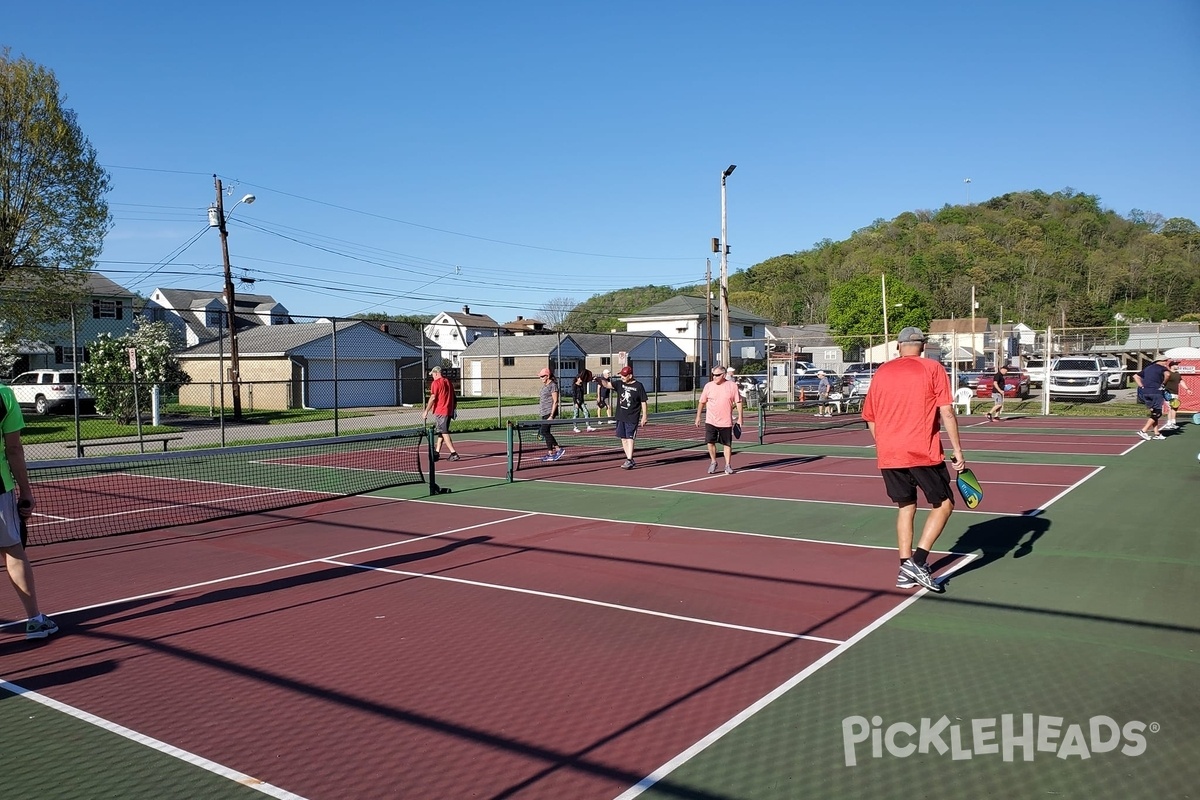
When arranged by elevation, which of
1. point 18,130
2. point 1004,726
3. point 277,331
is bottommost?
point 1004,726

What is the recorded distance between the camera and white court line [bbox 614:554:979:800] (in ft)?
12.4

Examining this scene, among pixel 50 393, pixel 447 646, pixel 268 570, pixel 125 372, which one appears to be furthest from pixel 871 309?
pixel 447 646

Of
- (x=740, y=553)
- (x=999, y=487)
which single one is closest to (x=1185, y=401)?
(x=999, y=487)

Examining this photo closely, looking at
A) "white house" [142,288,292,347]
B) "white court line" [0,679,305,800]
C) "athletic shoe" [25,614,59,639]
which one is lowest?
"white court line" [0,679,305,800]

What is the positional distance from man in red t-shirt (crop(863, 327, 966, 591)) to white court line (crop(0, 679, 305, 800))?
4939 millimetres

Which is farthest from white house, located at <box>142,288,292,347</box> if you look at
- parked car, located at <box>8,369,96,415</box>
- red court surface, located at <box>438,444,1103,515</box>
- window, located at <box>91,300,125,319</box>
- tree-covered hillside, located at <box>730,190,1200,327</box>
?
tree-covered hillside, located at <box>730,190,1200,327</box>

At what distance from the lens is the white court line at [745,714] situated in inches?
149

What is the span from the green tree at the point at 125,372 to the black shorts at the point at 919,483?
2742 centimetres

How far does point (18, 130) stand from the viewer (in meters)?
29.9

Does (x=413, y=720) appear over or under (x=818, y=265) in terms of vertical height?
under

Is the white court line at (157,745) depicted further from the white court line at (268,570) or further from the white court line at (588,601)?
the white court line at (588,601)

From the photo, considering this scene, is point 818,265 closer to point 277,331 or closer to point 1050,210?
point 1050,210

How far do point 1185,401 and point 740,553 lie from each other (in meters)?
24.8

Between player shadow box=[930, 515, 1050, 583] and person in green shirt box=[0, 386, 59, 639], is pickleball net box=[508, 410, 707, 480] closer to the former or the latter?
player shadow box=[930, 515, 1050, 583]
